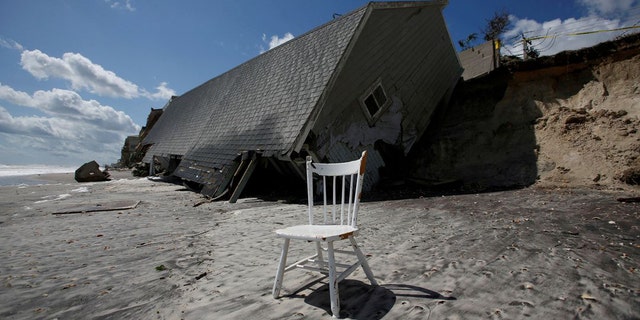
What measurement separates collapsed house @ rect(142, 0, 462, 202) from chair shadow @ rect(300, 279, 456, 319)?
6.03 meters

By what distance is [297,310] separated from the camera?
101 inches

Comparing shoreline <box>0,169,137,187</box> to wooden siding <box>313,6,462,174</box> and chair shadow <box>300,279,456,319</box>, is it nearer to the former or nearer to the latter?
wooden siding <box>313,6,462,174</box>

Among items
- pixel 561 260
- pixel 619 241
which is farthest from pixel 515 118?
pixel 561 260

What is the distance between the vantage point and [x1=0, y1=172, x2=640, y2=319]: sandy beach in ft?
8.30

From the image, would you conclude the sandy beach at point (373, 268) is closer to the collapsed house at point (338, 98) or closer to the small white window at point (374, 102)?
the collapsed house at point (338, 98)

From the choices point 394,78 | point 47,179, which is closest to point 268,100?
point 394,78

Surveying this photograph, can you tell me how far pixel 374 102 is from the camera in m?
10.5

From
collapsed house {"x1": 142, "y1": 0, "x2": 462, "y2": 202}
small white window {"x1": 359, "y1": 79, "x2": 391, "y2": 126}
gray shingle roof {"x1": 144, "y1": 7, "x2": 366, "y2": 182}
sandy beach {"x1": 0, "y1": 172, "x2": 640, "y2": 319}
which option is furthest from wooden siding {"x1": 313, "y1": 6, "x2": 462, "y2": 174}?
sandy beach {"x1": 0, "y1": 172, "x2": 640, "y2": 319}

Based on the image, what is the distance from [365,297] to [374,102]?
27.8 ft

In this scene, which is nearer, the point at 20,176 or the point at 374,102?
the point at 374,102

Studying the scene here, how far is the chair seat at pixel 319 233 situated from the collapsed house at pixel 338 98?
598 cm

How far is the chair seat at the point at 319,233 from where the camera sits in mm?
2494

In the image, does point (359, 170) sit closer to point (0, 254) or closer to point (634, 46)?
point (0, 254)

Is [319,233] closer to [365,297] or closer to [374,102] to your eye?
[365,297]
